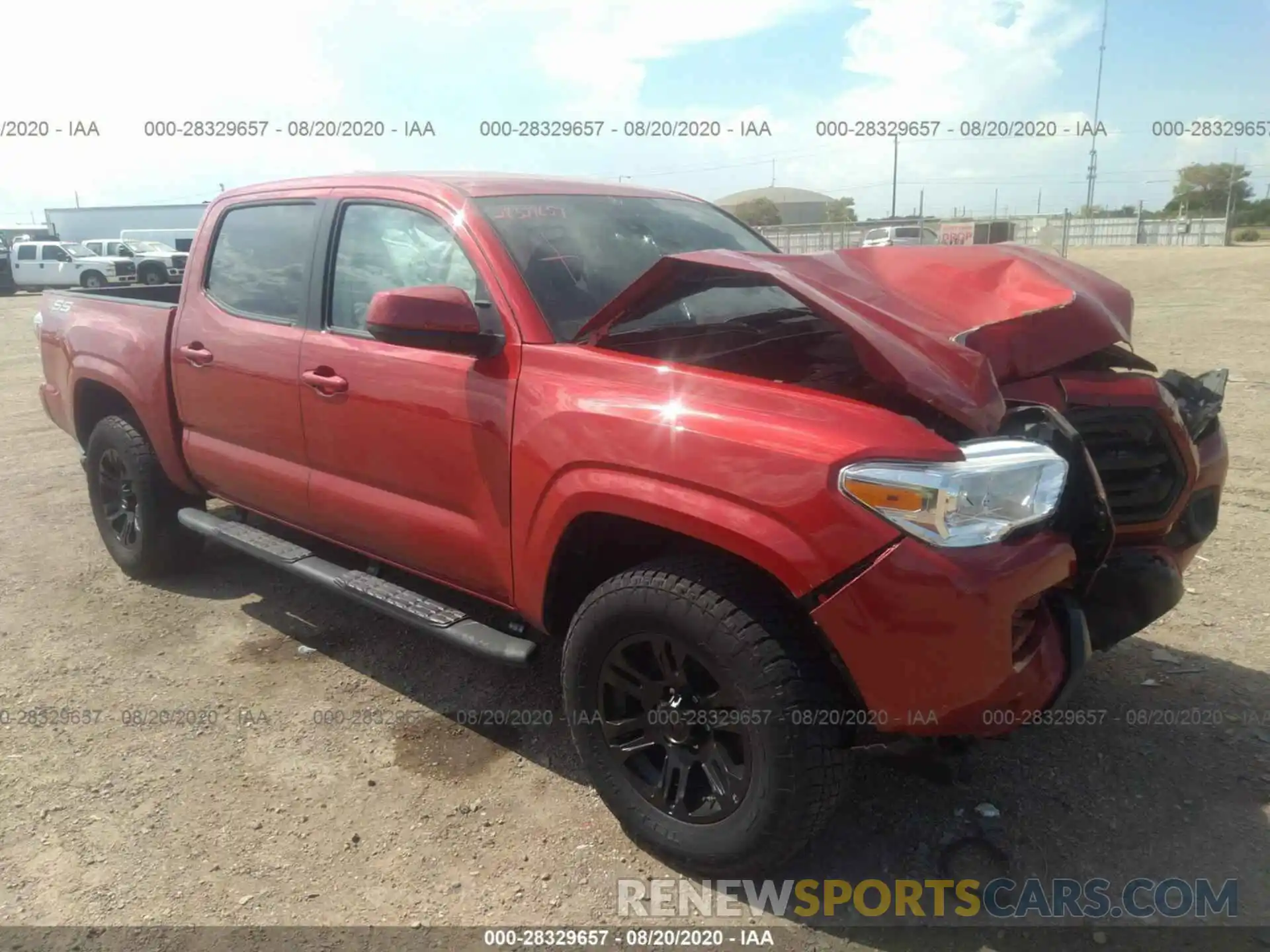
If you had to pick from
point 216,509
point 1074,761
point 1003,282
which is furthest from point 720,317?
point 216,509

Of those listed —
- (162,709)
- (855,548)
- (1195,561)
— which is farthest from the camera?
(1195,561)

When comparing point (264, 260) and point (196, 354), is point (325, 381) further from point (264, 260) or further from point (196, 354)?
point (196, 354)

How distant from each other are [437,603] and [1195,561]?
12.0 ft

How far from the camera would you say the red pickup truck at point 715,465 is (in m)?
2.15

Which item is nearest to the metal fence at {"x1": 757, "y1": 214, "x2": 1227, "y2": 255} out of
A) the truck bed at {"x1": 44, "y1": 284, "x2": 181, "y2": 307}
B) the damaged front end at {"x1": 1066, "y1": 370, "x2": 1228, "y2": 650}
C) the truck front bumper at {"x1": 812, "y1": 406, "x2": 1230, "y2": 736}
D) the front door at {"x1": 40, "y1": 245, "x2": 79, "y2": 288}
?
the front door at {"x1": 40, "y1": 245, "x2": 79, "y2": 288}

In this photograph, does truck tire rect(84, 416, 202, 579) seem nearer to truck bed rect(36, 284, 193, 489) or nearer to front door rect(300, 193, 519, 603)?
truck bed rect(36, 284, 193, 489)

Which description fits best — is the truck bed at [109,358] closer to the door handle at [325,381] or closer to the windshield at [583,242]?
the door handle at [325,381]

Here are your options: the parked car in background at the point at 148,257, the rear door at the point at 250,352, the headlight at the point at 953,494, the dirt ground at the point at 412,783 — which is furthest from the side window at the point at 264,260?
the parked car in background at the point at 148,257

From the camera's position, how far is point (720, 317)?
10.5 ft

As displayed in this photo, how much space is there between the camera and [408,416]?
3.08m

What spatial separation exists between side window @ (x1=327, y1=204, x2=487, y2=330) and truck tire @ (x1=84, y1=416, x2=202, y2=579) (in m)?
1.70

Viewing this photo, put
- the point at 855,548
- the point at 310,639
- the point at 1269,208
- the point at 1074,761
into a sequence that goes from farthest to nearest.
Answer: the point at 1269,208 < the point at 310,639 < the point at 1074,761 < the point at 855,548

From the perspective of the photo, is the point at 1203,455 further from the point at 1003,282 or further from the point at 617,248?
the point at 617,248

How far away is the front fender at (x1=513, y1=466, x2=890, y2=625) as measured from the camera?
7.06 feet
